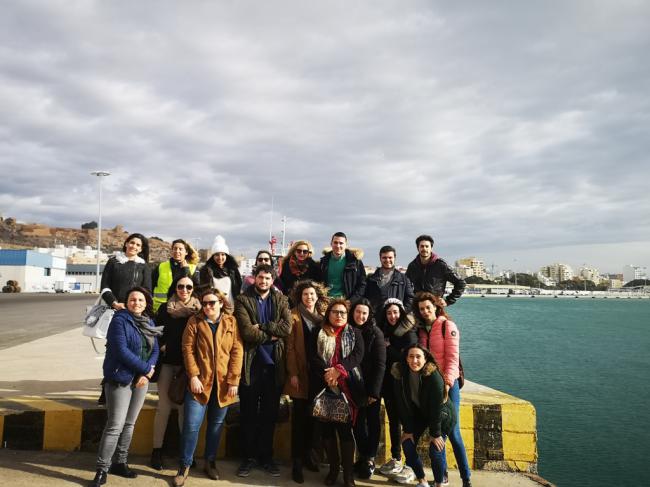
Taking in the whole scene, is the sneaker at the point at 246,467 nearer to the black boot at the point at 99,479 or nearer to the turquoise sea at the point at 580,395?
the black boot at the point at 99,479

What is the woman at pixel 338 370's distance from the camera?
392cm

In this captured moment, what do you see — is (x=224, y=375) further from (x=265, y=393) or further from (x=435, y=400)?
(x=435, y=400)

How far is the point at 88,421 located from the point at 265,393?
1.76 m

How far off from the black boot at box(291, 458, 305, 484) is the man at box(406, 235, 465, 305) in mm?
2378

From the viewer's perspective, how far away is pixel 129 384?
Answer: 3.82m

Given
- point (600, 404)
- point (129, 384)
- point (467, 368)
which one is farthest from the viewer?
point (467, 368)

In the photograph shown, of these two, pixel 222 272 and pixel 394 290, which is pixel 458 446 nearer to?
pixel 394 290

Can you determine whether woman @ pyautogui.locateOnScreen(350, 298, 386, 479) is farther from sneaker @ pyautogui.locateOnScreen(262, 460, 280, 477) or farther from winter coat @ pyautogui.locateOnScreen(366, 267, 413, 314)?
winter coat @ pyautogui.locateOnScreen(366, 267, 413, 314)

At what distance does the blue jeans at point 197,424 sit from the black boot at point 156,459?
0.35 metres

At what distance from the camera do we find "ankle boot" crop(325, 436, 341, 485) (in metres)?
3.94

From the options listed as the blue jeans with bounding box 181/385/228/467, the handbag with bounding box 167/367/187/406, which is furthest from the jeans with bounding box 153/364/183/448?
the blue jeans with bounding box 181/385/228/467

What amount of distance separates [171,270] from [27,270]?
197 feet

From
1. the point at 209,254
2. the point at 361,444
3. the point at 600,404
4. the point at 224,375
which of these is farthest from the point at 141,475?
the point at 600,404

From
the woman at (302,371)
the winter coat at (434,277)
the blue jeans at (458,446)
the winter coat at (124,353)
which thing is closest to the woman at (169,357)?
the winter coat at (124,353)
